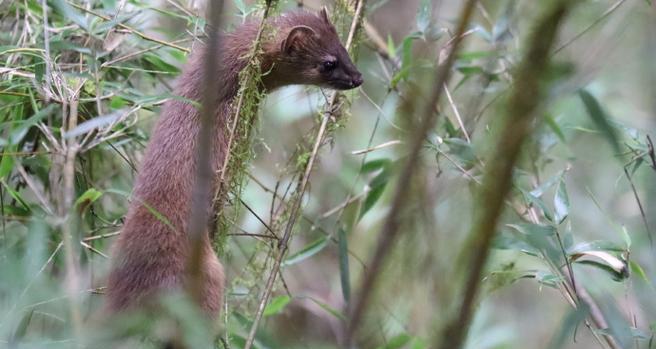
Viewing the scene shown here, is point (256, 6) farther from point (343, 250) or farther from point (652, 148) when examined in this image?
point (652, 148)

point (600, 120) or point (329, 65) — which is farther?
point (329, 65)

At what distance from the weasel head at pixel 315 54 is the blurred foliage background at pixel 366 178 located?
6 cm

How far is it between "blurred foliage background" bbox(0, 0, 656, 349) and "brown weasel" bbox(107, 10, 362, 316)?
0.08 m

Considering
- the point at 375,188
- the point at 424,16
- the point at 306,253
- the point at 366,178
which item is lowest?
the point at 306,253

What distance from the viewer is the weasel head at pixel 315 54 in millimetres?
2992

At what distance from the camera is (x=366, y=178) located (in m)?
3.58

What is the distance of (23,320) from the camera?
6.07 feet

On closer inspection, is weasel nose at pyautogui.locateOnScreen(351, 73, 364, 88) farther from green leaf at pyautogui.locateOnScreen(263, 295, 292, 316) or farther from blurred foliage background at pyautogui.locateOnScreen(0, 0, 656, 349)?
green leaf at pyautogui.locateOnScreen(263, 295, 292, 316)

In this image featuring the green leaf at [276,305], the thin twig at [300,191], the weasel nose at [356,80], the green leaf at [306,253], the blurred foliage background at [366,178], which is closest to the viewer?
the blurred foliage background at [366,178]

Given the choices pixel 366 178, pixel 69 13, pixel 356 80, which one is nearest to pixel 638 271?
pixel 356 80

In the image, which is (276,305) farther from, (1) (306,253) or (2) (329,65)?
(2) (329,65)

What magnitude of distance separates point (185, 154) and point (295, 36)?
0.71 metres

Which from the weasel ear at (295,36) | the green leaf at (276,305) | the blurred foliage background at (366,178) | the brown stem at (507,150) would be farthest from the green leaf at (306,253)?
the brown stem at (507,150)

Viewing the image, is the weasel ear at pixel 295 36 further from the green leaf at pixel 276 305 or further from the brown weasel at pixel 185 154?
the green leaf at pixel 276 305
